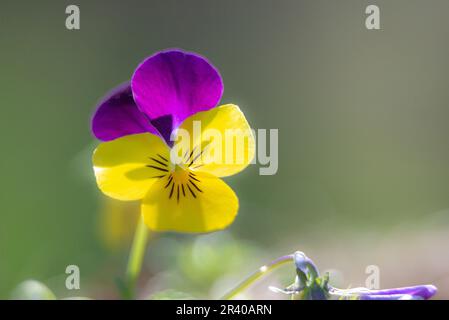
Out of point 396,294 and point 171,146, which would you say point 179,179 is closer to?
point 171,146

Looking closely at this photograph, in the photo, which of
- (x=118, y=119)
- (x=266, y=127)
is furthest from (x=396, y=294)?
(x=266, y=127)

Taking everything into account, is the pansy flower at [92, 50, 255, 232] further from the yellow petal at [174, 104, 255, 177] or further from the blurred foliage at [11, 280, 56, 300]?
the blurred foliage at [11, 280, 56, 300]

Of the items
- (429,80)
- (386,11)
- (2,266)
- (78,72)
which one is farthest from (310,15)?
(2,266)

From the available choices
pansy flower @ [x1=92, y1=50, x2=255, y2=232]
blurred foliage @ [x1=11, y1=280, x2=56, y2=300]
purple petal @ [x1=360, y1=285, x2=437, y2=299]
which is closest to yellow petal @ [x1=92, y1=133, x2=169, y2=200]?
pansy flower @ [x1=92, y1=50, x2=255, y2=232]

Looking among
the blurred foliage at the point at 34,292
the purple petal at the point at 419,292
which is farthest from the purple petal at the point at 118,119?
the purple petal at the point at 419,292

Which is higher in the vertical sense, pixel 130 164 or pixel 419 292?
pixel 130 164

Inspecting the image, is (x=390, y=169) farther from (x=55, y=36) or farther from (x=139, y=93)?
(x=139, y=93)
